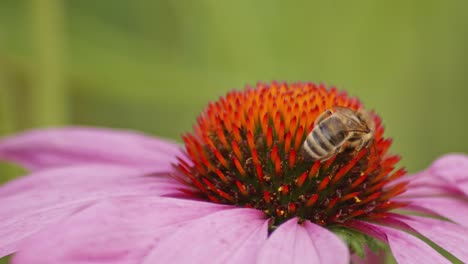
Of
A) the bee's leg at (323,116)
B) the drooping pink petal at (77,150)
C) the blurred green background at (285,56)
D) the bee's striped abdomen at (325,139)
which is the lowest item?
the bee's striped abdomen at (325,139)

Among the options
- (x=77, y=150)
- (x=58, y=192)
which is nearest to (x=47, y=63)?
(x=77, y=150)

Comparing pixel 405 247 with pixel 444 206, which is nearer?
pixel 405 247

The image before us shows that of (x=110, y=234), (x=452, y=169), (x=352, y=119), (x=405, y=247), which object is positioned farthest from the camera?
(x=452, y=169)

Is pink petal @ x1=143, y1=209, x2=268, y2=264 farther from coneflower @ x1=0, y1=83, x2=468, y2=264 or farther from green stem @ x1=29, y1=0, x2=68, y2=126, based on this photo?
green stem @ x1=29, y1=0, x2=68, y2=126

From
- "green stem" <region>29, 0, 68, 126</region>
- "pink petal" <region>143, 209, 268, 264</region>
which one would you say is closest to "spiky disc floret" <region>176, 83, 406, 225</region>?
"pink petal" <region>143, 209, 268, 264</region>

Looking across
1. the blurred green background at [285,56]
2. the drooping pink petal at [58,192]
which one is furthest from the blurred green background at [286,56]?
the drooping pink petal at [58,192]

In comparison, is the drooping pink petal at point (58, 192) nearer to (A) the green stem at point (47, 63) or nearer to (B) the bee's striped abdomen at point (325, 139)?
(B) the bee's striped abdomen at point (325, 139)

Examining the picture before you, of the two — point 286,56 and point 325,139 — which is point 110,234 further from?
point 286,56
